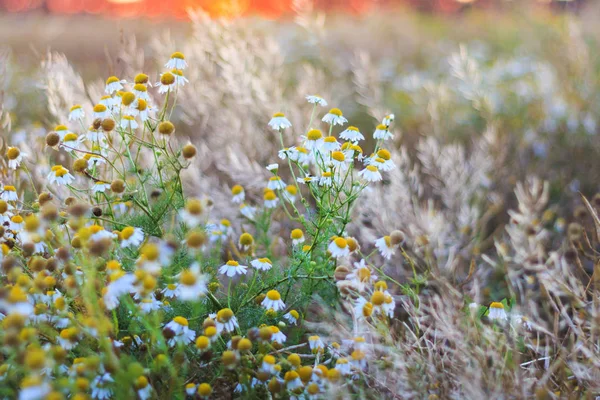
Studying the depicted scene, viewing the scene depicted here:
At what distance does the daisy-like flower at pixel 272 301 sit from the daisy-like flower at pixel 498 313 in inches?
25.9

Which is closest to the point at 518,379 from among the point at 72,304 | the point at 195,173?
the point at 72,304

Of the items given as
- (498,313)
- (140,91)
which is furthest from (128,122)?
(498,313)

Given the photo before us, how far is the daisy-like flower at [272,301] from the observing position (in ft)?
5.76

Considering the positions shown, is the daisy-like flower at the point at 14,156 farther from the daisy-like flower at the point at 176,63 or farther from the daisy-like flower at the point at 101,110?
the daisy-like flower at the point at 176,63

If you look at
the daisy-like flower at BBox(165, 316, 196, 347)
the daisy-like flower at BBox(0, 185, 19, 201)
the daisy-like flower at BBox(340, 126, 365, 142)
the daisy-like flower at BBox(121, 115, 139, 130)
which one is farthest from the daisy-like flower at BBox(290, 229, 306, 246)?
the daisy-like flower at BBox(0, 185, 19, 201)

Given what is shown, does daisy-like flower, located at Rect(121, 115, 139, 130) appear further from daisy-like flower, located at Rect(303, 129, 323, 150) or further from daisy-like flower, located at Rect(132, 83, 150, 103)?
daisy-like flower, located at Rect(303, 129, 323, 150)

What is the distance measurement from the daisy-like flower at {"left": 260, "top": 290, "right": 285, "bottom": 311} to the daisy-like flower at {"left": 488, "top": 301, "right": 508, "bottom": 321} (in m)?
0.66

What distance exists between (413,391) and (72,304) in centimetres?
102

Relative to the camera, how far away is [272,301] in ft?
5.80

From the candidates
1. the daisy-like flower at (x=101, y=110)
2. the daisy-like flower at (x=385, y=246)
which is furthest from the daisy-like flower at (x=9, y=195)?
the daisy-like flower at (x=385, y=246)

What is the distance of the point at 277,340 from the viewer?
5.39 ft

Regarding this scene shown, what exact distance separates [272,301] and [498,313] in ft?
2.32

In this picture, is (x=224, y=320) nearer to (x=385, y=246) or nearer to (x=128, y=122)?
(x=385, y=246)

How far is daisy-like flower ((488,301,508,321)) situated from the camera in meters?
1.80
